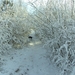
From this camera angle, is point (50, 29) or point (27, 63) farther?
point (27, 63)

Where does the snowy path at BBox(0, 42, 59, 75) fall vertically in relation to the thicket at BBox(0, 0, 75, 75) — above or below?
below

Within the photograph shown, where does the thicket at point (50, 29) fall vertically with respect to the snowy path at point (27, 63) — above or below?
above

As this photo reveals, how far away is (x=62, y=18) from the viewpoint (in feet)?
27.8

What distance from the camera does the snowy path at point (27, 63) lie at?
28.7ft

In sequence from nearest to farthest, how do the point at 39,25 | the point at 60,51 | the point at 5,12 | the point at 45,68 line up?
the point at 60,51 → the point at 45,68 → the point at 39,25 → the point at 5,12

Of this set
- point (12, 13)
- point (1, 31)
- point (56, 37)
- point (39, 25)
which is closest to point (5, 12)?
point (12, 13)

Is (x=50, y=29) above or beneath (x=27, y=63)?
above

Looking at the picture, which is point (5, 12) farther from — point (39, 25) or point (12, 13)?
point (39, 25)

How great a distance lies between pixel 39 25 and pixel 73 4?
2.28 m

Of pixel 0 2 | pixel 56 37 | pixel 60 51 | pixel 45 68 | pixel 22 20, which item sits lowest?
pixel 45 68

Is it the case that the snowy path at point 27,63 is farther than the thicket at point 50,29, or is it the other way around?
the snowy path at point 27,63

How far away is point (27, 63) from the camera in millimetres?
9672

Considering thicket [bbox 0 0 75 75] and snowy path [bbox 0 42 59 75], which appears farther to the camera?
snowy path [bbox 0 42 59 75]

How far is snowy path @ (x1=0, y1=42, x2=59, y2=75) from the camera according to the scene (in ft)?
28.7
